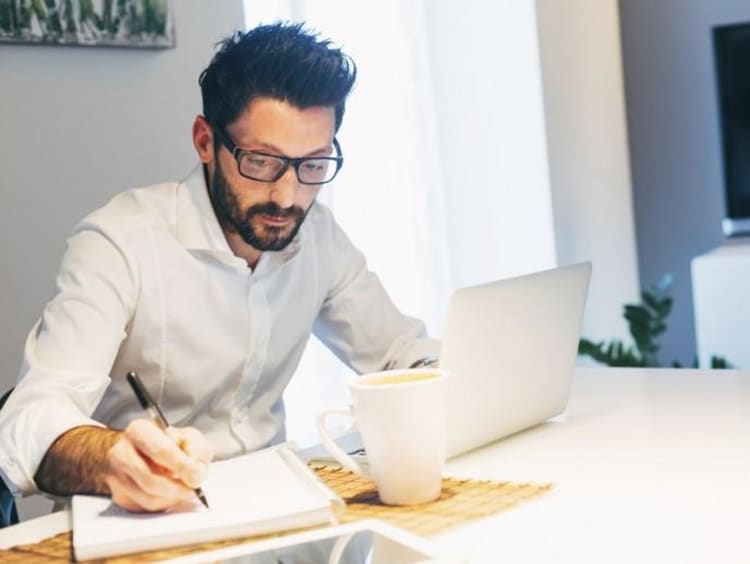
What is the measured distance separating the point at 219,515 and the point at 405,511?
0.16m

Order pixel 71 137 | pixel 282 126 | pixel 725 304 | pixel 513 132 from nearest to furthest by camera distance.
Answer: pixel 282 126 → pixel 71 137 → pixel 725 304 → pixel 513 132

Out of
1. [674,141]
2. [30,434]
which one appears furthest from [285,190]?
[674,141]

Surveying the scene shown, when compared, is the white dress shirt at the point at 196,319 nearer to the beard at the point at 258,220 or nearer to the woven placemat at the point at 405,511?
the beard at the point at 258,220

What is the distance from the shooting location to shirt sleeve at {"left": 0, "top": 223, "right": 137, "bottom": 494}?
129 cm

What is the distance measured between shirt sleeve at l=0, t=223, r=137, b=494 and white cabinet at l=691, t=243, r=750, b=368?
3.05 m

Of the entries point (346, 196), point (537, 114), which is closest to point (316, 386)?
point (346, 196)

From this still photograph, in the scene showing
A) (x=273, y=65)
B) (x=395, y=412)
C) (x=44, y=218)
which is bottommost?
(x=395, y=412)

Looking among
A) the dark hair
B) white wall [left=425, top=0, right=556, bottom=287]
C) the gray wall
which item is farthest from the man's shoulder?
the gray wall

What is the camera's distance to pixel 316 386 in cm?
328

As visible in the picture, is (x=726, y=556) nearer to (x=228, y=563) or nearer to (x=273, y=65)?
(x=228, y=563)

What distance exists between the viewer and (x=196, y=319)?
5.55 ft

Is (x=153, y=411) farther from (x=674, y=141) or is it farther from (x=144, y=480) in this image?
(x=674, y=141)

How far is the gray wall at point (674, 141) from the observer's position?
188 inches

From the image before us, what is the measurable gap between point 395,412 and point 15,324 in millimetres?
1527
